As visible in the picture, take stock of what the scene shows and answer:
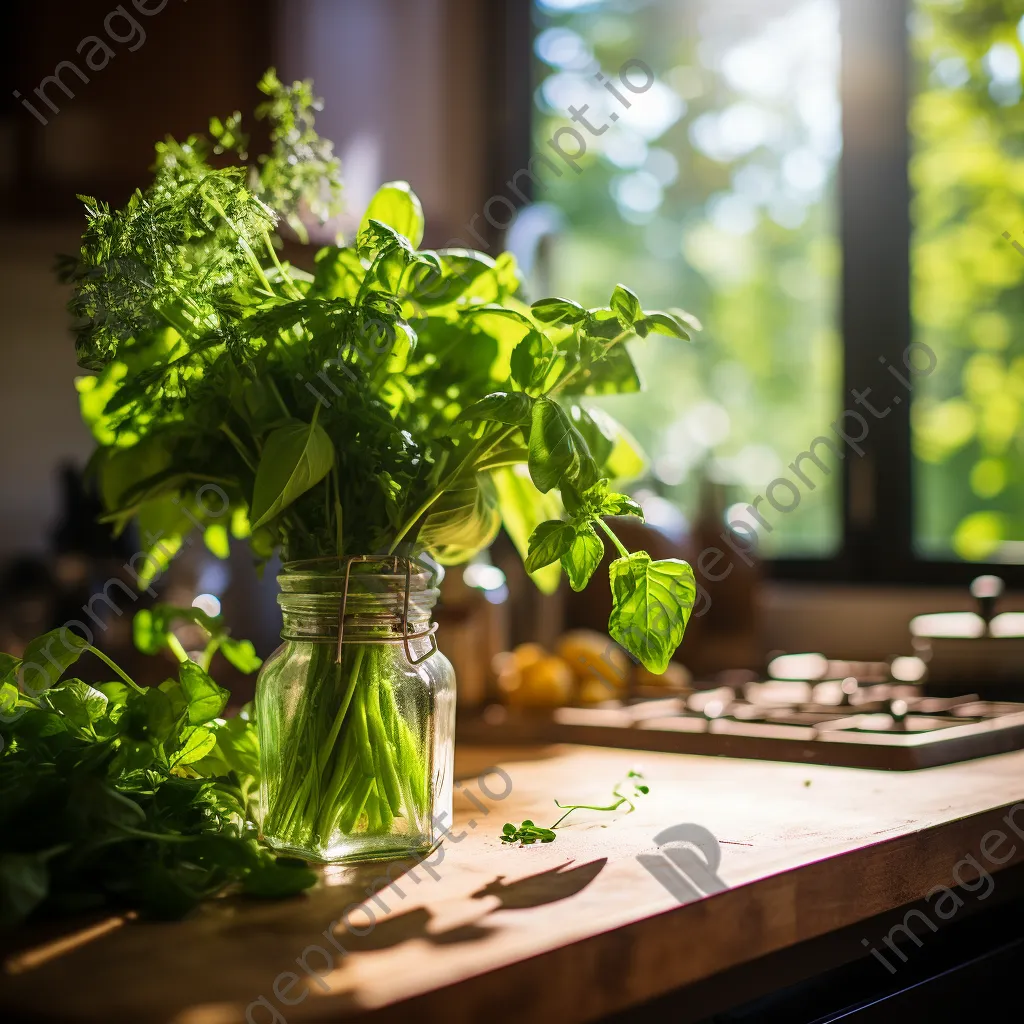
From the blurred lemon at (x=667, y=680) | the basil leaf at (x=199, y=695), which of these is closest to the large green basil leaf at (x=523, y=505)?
the basil leaf at (x=199, y=695)

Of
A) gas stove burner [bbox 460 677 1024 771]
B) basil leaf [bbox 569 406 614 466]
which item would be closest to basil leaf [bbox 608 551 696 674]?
basil leaf [bbox 569 406 614 466]

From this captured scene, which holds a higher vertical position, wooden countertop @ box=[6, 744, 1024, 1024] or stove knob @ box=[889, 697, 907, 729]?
stove knob @ box=[889, 697, 907, 729]

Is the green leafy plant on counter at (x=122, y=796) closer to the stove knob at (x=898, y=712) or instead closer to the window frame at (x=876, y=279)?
the stove knob at (x=898, y=712)

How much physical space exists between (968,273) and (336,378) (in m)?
1.83

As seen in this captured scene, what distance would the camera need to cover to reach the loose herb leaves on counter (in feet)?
2.31

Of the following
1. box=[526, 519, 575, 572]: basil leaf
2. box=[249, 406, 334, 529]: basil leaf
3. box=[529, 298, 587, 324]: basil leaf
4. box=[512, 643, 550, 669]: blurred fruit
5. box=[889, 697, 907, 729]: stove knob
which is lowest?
box=[889, 697, 907, 729]: stove knob

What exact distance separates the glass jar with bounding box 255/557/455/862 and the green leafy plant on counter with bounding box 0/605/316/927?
0.04 metres

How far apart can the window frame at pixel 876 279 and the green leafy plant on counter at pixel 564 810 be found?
146 centimetres

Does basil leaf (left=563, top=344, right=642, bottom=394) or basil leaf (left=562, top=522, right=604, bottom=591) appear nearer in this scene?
basil leaf (left=562, top=522, right=604, bottom=591)

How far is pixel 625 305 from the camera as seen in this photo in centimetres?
72

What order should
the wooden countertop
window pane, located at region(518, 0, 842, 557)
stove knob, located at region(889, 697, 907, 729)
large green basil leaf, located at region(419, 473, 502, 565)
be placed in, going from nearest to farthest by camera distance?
the wooden countertop, large green basil leaf, located at region(419, 473, 502, 565), stove knob, located at region(889, 697, 907, 729), window pane, located at region(518, 0, 842, 557)

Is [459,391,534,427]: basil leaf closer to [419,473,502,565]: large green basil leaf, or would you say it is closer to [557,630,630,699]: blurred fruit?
[419,473,502,565]: large green basil leaf

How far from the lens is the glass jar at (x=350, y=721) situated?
0.71 meters

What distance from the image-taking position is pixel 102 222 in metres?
0.69
